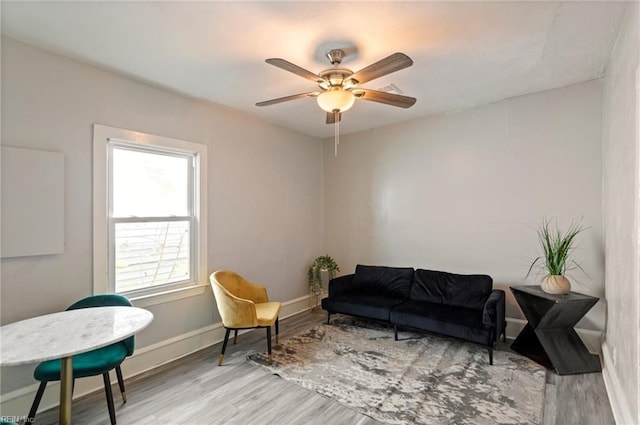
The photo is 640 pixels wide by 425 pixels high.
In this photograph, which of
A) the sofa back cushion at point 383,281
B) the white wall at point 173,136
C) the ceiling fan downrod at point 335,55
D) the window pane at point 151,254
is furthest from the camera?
the sofa back cushion at point 383,281

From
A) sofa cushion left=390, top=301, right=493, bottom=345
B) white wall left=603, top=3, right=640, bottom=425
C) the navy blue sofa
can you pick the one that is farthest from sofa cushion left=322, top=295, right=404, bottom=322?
white wall left=603, top=3, right=640, bottom=425

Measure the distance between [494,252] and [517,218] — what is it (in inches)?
18.6

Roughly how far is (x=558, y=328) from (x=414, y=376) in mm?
1479

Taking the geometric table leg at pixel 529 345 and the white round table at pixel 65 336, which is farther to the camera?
the geometric table leg at pixel 529 345

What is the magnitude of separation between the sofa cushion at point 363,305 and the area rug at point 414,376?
0.26m

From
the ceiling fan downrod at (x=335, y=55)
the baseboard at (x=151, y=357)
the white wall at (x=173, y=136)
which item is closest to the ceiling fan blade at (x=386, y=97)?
the ceiling fan downrod at (x=335, y=55)

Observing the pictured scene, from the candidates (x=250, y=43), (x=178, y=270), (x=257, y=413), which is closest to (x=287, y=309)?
(x=178, y=270)

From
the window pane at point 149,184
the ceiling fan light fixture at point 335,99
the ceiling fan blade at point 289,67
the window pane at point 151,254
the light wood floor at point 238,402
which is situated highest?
the ceiling fan blade at point 289,67

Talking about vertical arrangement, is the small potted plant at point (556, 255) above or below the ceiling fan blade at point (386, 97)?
below

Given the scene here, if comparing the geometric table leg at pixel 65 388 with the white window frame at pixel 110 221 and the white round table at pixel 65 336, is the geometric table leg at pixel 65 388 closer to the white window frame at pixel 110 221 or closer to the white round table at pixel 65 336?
the white round table at pixel 65 336

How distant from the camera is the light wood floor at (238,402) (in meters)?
2.25

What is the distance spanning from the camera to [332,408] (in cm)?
238

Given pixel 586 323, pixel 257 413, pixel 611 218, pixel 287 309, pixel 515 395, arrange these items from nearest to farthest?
pixel 257 413 < pixel 515 395 < pixel 611 218 < pixel 586 323 < pixel 287 309

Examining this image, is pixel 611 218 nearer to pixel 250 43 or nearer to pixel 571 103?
pixel 571 103
